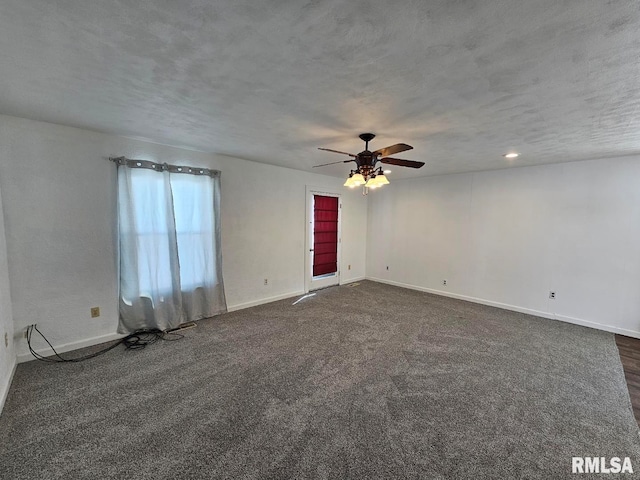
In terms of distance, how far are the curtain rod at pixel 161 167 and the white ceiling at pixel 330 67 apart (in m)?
0.41

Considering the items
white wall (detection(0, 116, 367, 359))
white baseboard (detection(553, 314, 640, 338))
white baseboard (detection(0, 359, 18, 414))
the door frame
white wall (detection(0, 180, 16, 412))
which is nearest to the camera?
white baseboard (detection(0, 359, 18, 414))

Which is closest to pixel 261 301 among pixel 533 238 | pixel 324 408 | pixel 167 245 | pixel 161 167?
pixel 167 245

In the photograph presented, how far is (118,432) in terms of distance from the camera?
1889mm

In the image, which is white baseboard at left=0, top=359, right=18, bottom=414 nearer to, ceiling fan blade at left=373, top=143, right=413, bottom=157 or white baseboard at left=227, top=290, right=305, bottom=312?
white baseboard at left=227, top=290, right=305, bottom=312

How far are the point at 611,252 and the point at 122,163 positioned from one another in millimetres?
6543

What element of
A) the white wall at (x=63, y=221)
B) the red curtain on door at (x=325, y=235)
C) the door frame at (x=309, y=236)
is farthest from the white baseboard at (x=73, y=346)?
the red curtain on door at (x=325, y=235)

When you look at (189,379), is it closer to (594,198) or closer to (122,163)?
(122,163)

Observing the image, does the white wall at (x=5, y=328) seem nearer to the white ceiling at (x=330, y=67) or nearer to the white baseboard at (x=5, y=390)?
the white baseboard at (x=5, y=390)

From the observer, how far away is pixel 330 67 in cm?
163

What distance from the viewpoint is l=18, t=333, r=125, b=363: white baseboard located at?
2.74 meters

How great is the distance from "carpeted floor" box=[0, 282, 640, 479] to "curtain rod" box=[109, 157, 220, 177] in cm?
217

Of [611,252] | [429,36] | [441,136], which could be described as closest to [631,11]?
[429,36]

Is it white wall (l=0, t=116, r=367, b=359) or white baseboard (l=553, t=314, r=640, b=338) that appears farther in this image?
white baseboard (l=553, t=314, r=640, b=338)

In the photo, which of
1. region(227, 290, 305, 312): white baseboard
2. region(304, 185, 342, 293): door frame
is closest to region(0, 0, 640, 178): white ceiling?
region(304, 185, 342, 293): door frame
